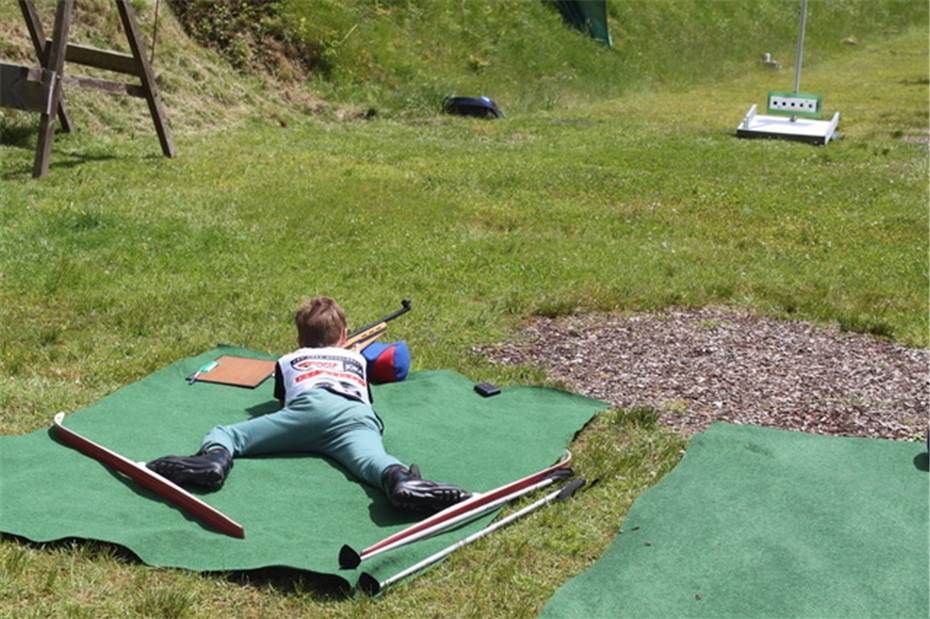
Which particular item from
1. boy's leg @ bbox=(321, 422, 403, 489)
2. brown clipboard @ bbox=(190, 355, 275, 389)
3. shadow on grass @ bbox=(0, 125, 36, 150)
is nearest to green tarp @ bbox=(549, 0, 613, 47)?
shadow on grass @ bbox=(0, 125, 36, 150)

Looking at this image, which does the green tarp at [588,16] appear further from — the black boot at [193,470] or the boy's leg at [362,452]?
the black boot at [193,470]

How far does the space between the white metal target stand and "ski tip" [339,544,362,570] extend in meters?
17.3

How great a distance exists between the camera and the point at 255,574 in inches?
197

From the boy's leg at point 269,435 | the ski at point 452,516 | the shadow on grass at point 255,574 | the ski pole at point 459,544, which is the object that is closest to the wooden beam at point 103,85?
the boy's leg at point 269,435

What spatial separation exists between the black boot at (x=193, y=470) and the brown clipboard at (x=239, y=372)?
160 centimetres

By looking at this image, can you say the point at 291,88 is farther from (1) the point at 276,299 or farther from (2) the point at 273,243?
(1) the point at 276,299

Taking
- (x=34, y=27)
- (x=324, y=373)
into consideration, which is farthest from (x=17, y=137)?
(x=324, y=373)

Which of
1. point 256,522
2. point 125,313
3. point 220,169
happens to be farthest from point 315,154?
point 256,522

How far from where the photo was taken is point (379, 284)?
1030cm

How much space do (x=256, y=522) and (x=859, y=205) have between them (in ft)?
37.6

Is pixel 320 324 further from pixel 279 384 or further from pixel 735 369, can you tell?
pixel 735 369

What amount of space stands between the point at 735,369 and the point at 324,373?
10.7ft

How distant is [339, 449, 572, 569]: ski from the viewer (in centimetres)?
492

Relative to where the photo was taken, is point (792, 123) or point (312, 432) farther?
point (792, 123)
